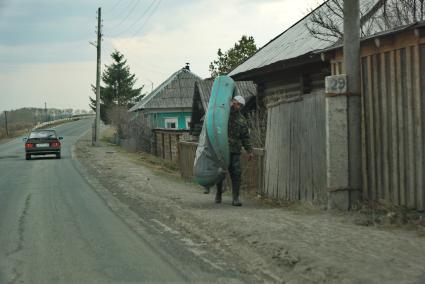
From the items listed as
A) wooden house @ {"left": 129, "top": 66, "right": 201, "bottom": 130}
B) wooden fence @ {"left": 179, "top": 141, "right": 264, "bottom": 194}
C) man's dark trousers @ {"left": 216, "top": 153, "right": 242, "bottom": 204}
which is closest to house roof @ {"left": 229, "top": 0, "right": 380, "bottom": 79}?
wooden fence @ {"left": 179, "top": 141, "right": 264, "bottom": 194}

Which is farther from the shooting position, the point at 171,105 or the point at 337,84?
the point at 171,105

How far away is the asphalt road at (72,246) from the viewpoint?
239 inches

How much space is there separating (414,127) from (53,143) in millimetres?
25759

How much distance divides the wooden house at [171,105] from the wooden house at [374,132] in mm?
39514

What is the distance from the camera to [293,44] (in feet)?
54.5

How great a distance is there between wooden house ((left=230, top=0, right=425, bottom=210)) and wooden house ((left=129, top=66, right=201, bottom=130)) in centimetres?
3951

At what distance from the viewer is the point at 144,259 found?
6.78m

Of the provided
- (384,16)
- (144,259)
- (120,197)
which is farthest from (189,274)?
(384,16)

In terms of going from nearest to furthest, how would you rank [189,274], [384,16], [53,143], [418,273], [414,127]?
[418,273] → [189,274] → [414,127] → [384,16] → [53,143]

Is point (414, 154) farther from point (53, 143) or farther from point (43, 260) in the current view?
point (53, 143)

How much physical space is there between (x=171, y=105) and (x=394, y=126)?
43.6m

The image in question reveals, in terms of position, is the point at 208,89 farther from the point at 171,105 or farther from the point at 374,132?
the point at 171,105

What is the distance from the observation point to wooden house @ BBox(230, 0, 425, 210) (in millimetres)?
7527

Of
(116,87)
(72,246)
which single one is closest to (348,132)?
(72,246)
